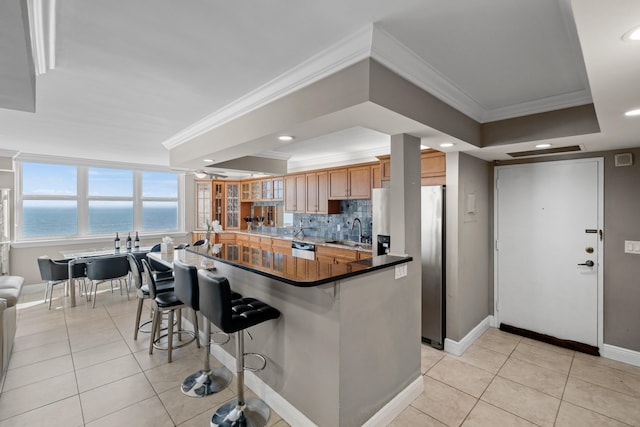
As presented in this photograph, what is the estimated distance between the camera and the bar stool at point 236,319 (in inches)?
76.6

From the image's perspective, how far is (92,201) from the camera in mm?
6336

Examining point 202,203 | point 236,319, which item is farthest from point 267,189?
point 236,319

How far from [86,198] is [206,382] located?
18.7 feet

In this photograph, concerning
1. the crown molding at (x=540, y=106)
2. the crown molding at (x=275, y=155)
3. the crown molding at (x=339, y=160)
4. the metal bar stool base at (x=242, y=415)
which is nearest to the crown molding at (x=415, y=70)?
the crown molding at (x=540, y=106)

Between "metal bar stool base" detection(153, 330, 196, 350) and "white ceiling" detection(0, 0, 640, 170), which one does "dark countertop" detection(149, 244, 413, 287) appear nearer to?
"metal bar stool base" detection(153, 330, 196, 350)

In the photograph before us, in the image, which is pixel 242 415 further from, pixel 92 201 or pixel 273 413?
pixel 92 201

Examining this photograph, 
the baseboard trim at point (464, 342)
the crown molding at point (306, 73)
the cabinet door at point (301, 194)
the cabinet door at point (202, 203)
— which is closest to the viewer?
the crown molding at point (306, 73)

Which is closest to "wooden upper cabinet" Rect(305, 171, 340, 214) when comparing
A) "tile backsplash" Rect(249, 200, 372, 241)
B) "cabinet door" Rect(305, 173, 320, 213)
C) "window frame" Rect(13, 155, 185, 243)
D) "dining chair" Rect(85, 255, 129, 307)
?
"cabinet door" Rect(305, 173, 320, 213)

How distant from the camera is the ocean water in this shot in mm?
5758

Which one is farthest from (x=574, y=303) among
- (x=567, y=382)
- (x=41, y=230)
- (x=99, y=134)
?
(x=41, y=230)

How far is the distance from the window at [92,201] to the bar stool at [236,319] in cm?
582

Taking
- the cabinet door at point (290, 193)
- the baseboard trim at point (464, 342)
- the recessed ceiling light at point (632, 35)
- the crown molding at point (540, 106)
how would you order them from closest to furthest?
the recessed ceiling light at point (632, 35) < the crown molding at point (540, 106) < the baseboard trim at point (464, 342) < the cabinet door at point (290, 193)

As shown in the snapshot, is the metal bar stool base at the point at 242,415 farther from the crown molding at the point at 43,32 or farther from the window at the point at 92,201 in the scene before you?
the window at the point at 92,201

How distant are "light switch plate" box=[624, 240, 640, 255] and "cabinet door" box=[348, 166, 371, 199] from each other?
3.03 m
